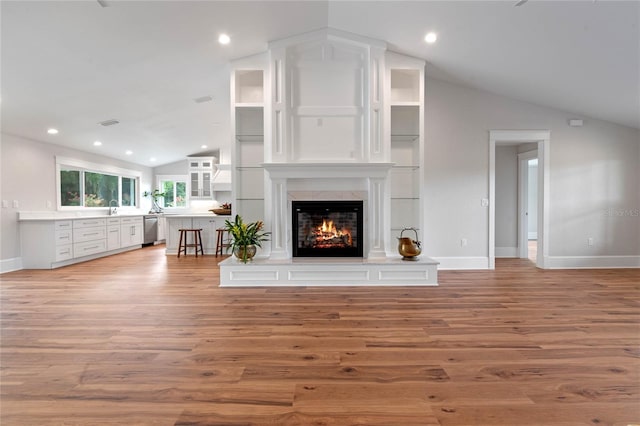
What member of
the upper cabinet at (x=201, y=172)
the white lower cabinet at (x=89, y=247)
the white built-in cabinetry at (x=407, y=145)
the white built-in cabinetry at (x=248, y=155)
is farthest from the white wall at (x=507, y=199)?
the white lower cabinet at (x=89, y=247)

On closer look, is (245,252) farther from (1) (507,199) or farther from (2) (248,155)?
(1) (507,199)

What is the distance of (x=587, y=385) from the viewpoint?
6.07 ft

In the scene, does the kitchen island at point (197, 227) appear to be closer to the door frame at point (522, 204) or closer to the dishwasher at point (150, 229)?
the dishwasher at point (150, 229)

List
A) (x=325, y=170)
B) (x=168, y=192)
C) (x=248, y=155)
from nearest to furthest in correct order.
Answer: (x=325, y=170) → (x=248, y=155) → (x=168, y=192)

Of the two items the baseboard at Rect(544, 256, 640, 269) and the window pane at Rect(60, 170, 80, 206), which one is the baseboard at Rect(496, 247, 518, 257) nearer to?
the baseboard at Rect(544, 256, 640, 269)

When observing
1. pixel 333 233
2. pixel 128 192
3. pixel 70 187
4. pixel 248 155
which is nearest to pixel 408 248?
pixel 333 233

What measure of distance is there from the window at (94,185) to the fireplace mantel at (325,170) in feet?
16.1

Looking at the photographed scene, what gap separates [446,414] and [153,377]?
167 cm

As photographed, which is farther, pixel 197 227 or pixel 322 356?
pixel 197 227

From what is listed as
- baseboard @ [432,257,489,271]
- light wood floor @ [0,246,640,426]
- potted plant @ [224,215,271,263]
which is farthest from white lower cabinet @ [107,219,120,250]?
baseboard @ [432,257,489,271]

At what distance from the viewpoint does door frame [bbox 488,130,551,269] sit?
5.18 m

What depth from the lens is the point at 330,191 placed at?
454 cm

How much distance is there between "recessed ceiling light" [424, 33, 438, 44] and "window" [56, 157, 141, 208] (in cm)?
688

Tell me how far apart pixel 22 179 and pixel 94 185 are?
1.93 m
